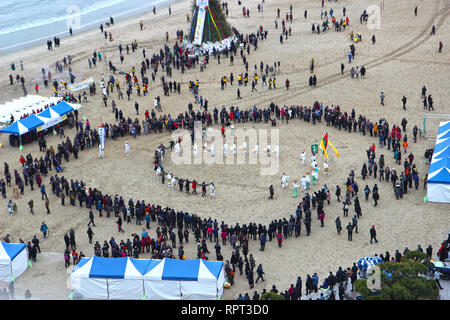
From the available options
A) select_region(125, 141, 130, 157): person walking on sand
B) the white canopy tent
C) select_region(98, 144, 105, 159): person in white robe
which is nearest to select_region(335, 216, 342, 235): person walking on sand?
select_region(125, 141, 130, 157): person walking on sand

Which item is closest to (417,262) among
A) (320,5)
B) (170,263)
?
(170,263)

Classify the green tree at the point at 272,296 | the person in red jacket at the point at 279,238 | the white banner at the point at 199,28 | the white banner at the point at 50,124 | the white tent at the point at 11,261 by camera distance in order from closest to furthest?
the green tree at the point at 272,296 → the white tent at the point at 11,261 → the person in red jacket at the point at 279,238 → the white banner at the point at 50,124 → the white banner at the point at 199,28

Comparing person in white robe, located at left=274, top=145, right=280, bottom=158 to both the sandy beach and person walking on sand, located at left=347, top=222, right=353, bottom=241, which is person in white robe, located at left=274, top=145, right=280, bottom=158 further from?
person walking on sand, located at left=347, top=222, right=353, bottom=241

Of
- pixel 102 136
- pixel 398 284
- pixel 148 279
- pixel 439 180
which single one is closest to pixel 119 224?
pixel 148 279

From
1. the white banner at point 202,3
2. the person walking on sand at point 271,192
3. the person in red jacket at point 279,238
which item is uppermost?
the white banner at point 202,3

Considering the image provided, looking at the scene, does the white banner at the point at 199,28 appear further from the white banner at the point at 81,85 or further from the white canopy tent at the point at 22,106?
the white canopy tent at the point at 22,106

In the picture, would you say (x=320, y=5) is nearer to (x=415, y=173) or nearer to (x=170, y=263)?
(x=415, y=173)

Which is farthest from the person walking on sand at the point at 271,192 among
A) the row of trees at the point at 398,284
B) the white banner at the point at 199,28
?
the white banner at the point at 199,28
